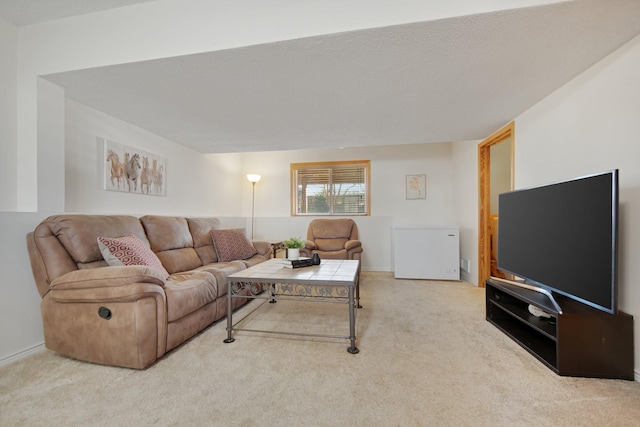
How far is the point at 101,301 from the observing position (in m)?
1.62

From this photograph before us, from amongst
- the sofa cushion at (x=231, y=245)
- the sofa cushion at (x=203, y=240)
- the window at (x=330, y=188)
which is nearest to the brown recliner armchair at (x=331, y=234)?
the window at (x=330, y=188)

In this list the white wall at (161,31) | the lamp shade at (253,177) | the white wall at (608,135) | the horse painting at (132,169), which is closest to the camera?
the white wall at (161,31)

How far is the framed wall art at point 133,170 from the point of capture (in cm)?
260

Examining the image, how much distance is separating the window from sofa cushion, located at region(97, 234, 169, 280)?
126 inches

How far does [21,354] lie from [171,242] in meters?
1.28

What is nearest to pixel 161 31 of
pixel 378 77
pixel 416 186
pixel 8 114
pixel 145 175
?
pixel 8 114

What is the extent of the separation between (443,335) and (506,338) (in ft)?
1.53

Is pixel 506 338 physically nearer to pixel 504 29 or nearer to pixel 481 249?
pixel 481 249

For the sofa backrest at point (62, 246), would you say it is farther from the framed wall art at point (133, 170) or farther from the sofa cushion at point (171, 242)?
the framed wall art at point (133, 170)

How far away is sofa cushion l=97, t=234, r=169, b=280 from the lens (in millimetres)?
1916

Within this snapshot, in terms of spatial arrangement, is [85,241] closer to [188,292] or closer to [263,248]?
[188,292]

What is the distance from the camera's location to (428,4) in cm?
135

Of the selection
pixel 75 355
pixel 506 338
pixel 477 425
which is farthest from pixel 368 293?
pixel 75 355

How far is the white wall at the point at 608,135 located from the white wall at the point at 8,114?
4.03m
